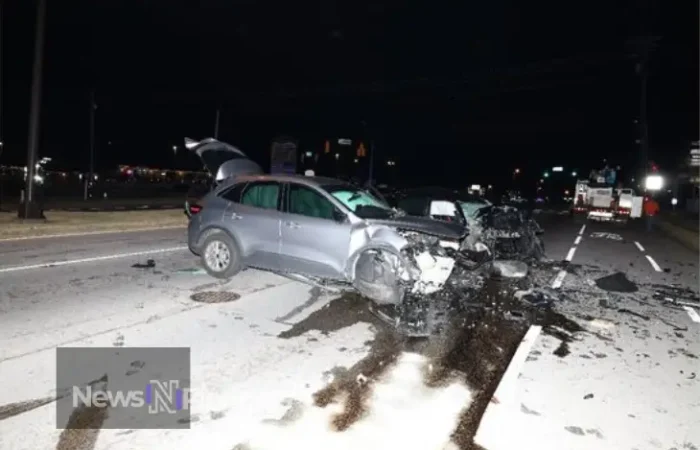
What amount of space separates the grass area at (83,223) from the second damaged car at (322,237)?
7.53m

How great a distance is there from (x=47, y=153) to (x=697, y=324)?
81.2 meters

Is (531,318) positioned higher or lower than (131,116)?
lower

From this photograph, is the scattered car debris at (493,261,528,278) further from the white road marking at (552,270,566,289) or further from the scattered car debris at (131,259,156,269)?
the scattered car debris at (131,259,156,269)

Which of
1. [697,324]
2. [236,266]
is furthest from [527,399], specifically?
[236,266]

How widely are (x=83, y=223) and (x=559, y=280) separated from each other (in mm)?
13717

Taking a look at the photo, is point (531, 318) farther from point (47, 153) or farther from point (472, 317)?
point (47, 153)

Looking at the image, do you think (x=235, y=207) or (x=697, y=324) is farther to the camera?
(x=235, y=207)

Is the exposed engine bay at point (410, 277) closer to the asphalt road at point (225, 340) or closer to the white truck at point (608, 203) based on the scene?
the asphalt road at point (225, 340)

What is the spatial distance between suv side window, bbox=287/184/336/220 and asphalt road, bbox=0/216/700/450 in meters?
1.27

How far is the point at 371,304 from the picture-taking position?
298 inches

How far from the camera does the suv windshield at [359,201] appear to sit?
7.69 metres

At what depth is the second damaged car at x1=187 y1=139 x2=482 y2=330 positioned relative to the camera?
24.4 feet

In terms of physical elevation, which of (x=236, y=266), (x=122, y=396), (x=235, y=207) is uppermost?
(x=235, y=207)

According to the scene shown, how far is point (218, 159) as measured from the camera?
11.0m
